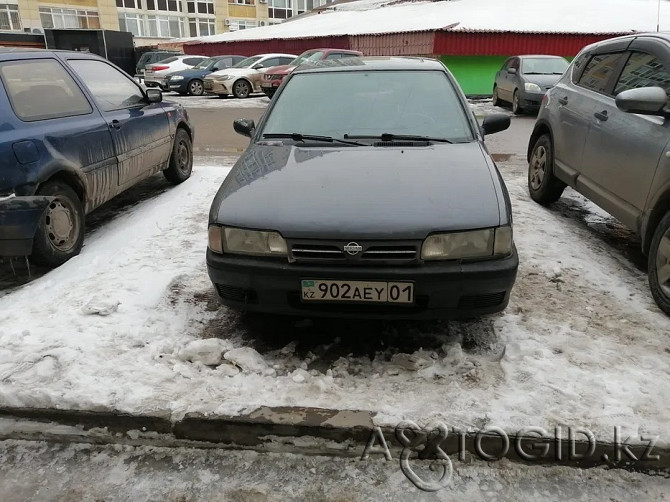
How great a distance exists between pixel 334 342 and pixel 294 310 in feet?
1.50

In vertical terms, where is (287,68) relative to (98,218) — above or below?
above

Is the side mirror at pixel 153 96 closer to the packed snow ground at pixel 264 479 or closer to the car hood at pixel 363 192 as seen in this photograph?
the car hood at pixel 363 192

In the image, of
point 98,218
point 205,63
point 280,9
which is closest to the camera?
point 98,218

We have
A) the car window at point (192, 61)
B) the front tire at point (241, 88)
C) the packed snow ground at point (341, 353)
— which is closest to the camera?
the packed snow ground at point (341, 353)

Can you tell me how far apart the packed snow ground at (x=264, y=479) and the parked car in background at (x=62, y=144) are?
6.28 feet

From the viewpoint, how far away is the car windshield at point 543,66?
48.8 feet

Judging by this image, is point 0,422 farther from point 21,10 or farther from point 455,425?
point 21,10

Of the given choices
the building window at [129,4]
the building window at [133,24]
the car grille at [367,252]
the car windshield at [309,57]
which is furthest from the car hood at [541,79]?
the building window at [129,4]

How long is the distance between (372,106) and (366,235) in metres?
1.54

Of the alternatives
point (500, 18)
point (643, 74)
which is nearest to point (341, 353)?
point (643, 74)

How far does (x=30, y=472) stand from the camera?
2.35m


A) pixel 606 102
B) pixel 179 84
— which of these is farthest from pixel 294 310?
pixel 179 84

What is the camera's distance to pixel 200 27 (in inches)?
2062

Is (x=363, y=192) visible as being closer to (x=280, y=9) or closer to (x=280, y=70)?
(x=280, y=70)
